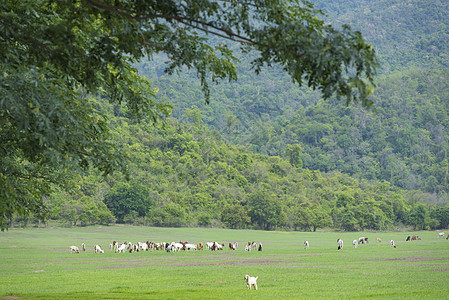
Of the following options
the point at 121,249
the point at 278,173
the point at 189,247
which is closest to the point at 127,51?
the point at 121,249

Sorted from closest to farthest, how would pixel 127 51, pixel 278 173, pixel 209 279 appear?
pixel 127 51 < pixel 209 279 < pixel 278 173

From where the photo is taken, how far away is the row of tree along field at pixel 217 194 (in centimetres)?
9438

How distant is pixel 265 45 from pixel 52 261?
30.2 m

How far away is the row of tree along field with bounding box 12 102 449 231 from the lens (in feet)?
310

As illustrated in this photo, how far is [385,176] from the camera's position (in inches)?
6747

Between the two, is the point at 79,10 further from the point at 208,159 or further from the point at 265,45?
the point at 208,159

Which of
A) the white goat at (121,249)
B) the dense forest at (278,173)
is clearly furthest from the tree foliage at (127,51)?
the dense forest at (278,173)

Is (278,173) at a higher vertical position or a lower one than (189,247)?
higher

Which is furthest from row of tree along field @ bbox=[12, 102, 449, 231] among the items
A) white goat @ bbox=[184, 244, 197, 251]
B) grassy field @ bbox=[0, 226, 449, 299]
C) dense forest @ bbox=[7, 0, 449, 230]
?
grassy field @ bbox=[0, 226, 449, 299]

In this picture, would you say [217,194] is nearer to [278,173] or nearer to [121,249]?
[278,173]

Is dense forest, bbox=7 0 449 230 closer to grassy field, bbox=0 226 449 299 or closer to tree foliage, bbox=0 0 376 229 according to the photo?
grassy field, bbox=0 226 449 299

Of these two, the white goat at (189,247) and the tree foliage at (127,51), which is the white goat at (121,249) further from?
the tree foliage at (127,51)

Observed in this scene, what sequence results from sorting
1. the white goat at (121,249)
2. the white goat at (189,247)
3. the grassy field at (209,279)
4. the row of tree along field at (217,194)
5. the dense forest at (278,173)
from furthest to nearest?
the dense forest at (278,173)
the row of tree along field at (217,194)
the white goat at (189,247)
the white goat at (121,249)
the grassy field at (209,279)

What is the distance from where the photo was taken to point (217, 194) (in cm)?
11325
